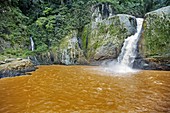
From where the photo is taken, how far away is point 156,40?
12.9 m

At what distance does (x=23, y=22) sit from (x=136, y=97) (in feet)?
46.3

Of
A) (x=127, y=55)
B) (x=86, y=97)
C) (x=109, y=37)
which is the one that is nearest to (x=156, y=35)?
(x=127, y=55)

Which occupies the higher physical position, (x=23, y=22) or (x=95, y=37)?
(x=23, y=22)

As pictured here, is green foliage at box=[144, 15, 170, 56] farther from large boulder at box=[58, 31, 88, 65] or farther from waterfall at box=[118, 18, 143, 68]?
large boulder at box=[58, 31, 88, 65]

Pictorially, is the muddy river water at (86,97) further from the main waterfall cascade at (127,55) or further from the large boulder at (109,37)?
the large boulder at (109,37)

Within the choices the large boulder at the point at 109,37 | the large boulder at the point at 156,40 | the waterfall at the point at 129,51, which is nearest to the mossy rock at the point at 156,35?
the large boulder at the point at 156,40

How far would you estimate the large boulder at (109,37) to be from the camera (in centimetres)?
1493

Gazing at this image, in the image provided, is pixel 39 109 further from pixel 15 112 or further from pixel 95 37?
pixel 95 37

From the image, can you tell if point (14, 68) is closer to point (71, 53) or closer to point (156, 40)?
point (71, 53)

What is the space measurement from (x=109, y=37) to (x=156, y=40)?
3609mm

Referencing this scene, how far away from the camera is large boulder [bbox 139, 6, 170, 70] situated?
1234 centimetres

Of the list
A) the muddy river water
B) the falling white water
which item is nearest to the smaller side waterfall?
the falling white water

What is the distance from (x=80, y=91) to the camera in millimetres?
6887

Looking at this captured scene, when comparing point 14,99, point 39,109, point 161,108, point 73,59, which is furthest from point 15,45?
point 161,108
